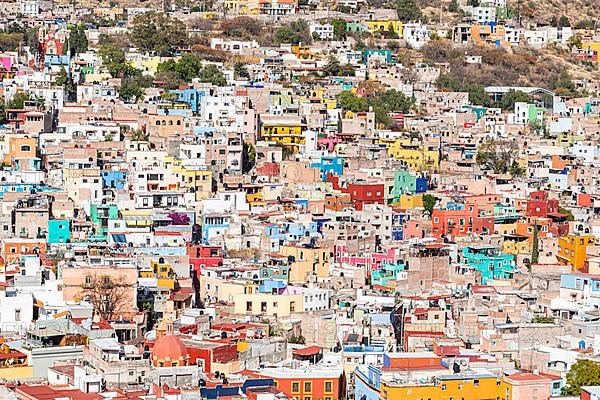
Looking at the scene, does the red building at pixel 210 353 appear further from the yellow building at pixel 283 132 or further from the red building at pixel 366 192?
the yellow building at pixel 283 132

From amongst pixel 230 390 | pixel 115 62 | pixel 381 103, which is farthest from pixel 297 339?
pixel 381 103

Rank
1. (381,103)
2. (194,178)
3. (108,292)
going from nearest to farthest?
(108,292) < (194,178) < (381,103)

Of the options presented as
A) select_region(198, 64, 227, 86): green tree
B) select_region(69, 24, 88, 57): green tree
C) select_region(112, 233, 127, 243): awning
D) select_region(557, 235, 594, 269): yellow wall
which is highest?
select_region(69, 24, 88, 57): green tree

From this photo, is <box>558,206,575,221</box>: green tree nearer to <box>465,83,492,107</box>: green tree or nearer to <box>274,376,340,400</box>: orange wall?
<box>274,376,340,400</box>: orange wall

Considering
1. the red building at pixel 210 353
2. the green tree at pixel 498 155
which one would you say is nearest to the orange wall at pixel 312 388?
the red building at pixel 210 353

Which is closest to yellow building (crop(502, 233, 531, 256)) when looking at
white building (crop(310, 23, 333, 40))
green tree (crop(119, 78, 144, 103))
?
green tree (crop(119, 78, 144, 103))

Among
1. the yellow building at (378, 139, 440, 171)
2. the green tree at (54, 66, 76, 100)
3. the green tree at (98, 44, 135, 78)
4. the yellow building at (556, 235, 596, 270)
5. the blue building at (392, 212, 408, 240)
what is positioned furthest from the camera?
the green tree at (98, 44, 135, 78)

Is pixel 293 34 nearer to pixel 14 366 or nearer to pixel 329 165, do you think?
pixel 329 165
